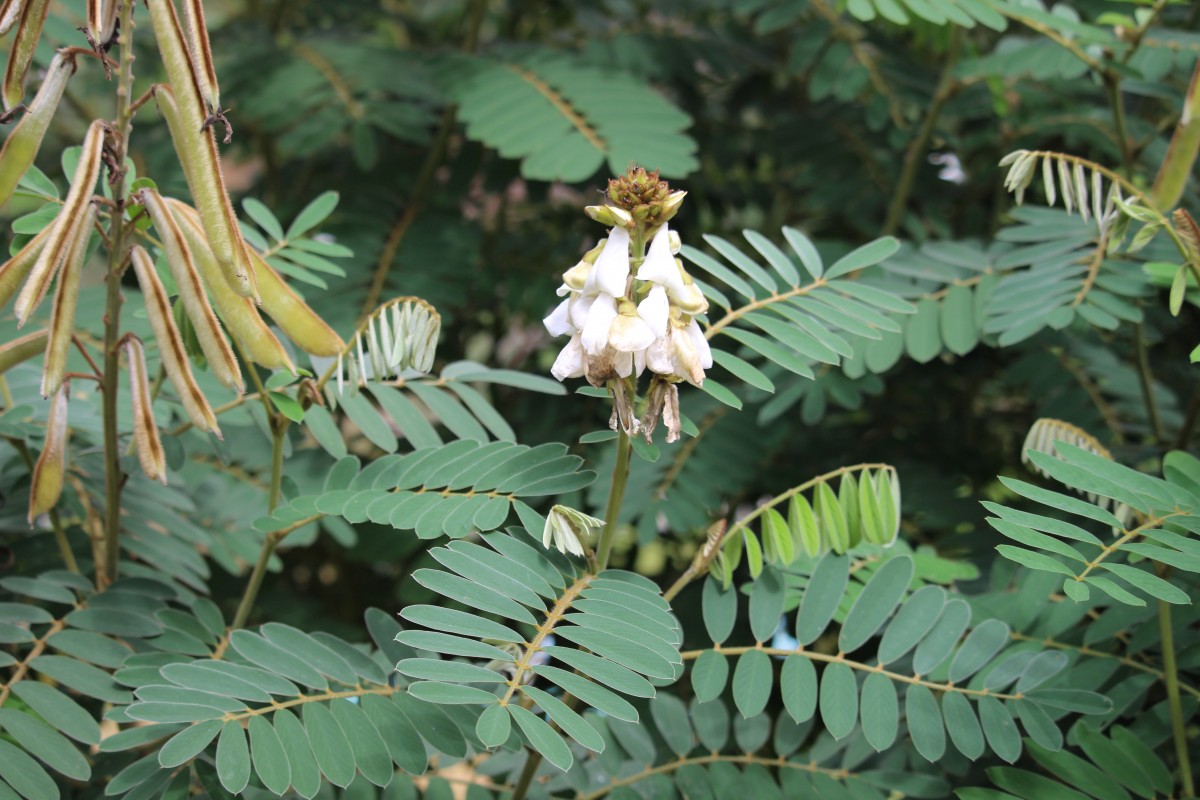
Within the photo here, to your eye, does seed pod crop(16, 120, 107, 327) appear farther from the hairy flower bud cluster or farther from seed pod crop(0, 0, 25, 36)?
the hairy flower bud cluster

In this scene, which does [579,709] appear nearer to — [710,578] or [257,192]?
[710,578]

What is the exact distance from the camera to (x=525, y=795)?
2.24ft

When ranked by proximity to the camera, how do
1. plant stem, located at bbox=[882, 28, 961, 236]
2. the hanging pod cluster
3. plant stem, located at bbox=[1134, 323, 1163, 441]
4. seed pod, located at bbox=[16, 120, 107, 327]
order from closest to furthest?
seed pod, located at bbox=[16, 120, 107, 327] → the hanging pod cluster → plant stem, located at bbox=[1134, 323, 1163, 441] → plant stem, located at bbox=[882, 28, 961, 236]

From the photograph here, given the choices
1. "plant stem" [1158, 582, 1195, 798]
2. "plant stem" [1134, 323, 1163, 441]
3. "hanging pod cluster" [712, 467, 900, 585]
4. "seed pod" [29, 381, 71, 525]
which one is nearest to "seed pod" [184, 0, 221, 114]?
"seed pod" [29, 381, 71, 525]

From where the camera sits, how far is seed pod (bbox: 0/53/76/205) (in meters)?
0.55

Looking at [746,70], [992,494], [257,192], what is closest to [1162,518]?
[992,494]

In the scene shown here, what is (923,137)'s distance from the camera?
114 centimetres

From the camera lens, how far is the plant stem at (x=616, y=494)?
1.96 feet

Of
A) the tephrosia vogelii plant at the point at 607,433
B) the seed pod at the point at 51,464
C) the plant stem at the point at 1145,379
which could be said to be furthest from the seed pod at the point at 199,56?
the plant stem at the point at 1145,379

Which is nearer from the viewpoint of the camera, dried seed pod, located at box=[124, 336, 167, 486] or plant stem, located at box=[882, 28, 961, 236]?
dried seed pod, located at box=[124, 336, 167, 486]

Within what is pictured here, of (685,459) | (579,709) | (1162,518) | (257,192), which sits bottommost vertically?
(579,709)

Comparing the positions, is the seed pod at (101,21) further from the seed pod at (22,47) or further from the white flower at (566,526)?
the white flower at (566,526)

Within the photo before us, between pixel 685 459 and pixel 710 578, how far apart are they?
353 millimetres

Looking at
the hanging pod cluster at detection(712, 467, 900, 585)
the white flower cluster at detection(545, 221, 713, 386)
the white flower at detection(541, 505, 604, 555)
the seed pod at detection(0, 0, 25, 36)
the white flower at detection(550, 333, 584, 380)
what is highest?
the seed pod at detection(0, 0, 25, 36)
